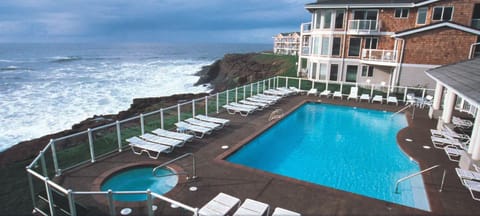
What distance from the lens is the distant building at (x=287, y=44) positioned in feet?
220

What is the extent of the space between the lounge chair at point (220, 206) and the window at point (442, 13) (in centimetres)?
2169

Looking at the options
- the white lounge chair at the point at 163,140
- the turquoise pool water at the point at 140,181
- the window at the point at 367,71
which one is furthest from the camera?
the window at the point at 367,71

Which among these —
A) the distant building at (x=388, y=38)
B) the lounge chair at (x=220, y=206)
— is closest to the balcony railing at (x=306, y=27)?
the distant building at (x=388, y=38)

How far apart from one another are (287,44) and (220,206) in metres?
69.9

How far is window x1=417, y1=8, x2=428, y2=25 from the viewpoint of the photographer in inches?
813

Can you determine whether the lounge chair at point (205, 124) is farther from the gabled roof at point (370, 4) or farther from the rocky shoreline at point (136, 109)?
the gabled roof at point (370, 4)

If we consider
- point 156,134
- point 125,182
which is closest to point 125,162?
point 125,182

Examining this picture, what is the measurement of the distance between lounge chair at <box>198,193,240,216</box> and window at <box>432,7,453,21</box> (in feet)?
71.2

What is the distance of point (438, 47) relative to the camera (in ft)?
61.1

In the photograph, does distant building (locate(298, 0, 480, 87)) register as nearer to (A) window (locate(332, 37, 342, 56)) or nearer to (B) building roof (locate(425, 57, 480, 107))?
(A) window (locate(332, 37, 342, 56))

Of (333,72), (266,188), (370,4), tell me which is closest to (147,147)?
(266,188)

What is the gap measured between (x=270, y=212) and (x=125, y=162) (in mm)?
4745

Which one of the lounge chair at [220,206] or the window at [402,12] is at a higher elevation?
the window at [402,12]

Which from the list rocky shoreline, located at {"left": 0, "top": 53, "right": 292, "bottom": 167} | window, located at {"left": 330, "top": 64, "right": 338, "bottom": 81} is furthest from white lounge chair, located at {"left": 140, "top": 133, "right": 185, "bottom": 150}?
window, located at {"left": 330, "top": 64, "right": 338, "bottom": 81}
